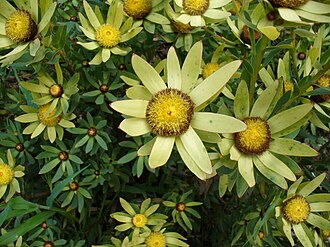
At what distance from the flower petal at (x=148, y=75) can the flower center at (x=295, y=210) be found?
0.52 meters

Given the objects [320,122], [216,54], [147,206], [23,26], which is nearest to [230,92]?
[216,54]

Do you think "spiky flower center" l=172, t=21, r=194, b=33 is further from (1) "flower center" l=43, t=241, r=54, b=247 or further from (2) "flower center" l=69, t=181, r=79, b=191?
(1) "flower center" l=43, t=241, r=54, b=247

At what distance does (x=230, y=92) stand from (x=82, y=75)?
1.71 ft

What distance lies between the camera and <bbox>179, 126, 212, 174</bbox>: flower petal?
3.27 ft

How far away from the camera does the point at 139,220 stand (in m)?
1.49

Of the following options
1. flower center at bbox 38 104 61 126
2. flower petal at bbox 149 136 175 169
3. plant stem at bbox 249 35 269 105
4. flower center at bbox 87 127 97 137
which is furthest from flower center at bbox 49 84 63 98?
plant stem at bbox 249 35 269 105

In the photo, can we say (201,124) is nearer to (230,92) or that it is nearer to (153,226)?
(230,92)

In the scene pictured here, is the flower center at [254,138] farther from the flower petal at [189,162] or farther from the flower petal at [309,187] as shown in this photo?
the flower petal at [309,187]

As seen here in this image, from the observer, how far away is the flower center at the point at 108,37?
54.2 inches

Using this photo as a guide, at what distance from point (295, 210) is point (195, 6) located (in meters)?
0.66

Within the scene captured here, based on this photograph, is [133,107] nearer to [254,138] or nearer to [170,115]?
[170,115]

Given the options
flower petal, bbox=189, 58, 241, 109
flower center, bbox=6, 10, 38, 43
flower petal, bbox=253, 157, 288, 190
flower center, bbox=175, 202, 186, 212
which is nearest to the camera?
flower petal, bbox=189, 58, 241, 109

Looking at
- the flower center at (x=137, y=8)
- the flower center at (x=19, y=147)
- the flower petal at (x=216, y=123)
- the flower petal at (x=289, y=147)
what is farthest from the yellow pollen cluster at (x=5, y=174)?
the flower petal at (x=289, y=147)

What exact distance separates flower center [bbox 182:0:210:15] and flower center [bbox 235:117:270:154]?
404 mm
